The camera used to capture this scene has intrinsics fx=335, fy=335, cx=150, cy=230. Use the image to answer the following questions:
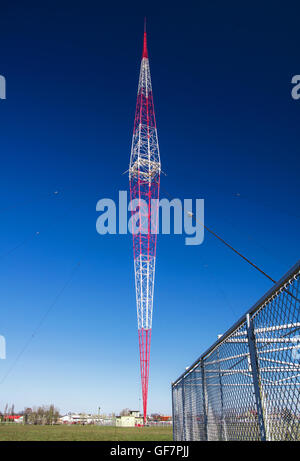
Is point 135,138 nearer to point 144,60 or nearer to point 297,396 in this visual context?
point 144,60

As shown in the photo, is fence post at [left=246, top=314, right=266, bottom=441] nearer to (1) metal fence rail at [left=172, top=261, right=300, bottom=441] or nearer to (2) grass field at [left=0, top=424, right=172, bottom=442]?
(1) metal fence rail at [left=172, top=261, right=300, bottom=441]

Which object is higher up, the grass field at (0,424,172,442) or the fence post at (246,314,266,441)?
the fence post at (246,314,266,441)

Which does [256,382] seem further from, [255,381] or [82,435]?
[82,435]

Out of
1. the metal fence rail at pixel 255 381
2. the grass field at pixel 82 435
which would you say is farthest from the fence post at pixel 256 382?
the grass field at pixel 82 435

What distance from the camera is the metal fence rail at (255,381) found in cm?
244

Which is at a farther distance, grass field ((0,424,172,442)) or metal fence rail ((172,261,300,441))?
grass field ((0,424,172,442))

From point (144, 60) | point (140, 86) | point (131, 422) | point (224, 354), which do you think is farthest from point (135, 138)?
point (131, 422)

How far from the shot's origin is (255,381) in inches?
108

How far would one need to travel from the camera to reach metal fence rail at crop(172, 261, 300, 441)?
8.00 ft

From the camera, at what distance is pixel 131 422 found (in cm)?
5909

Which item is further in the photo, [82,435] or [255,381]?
[82,435]

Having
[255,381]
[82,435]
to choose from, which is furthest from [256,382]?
[82,435]

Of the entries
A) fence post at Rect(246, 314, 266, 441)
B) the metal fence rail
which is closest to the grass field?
the metal fence rail
